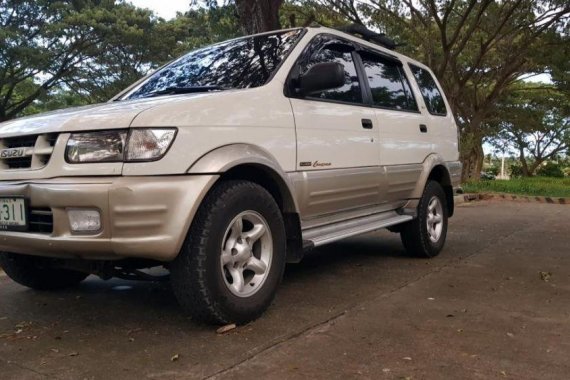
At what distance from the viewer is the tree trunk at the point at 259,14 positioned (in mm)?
7918

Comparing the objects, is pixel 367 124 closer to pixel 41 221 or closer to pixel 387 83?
pixel 387 83

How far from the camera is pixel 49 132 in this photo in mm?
3111

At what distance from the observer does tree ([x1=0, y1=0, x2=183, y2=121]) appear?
750 inches

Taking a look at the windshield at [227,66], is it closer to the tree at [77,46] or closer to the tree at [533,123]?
the tree at [77,46]

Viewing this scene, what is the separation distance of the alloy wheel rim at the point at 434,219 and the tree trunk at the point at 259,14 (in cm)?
361

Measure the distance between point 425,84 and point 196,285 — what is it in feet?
12.7

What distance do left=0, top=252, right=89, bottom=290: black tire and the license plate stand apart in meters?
0.63

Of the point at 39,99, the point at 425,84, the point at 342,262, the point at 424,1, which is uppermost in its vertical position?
the point at 424,1

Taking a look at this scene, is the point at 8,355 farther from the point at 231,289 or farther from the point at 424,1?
the point at 424,1

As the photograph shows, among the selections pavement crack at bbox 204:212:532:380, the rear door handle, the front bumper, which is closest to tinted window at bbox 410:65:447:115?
the rear door handle

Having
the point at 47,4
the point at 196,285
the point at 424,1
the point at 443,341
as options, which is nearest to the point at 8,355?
the point at 196,285

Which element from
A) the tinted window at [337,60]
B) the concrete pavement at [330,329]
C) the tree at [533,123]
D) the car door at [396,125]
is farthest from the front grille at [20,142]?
the tree at [533,123]

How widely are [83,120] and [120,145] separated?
0.27 metres

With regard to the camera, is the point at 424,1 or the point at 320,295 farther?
the point at 424,1
